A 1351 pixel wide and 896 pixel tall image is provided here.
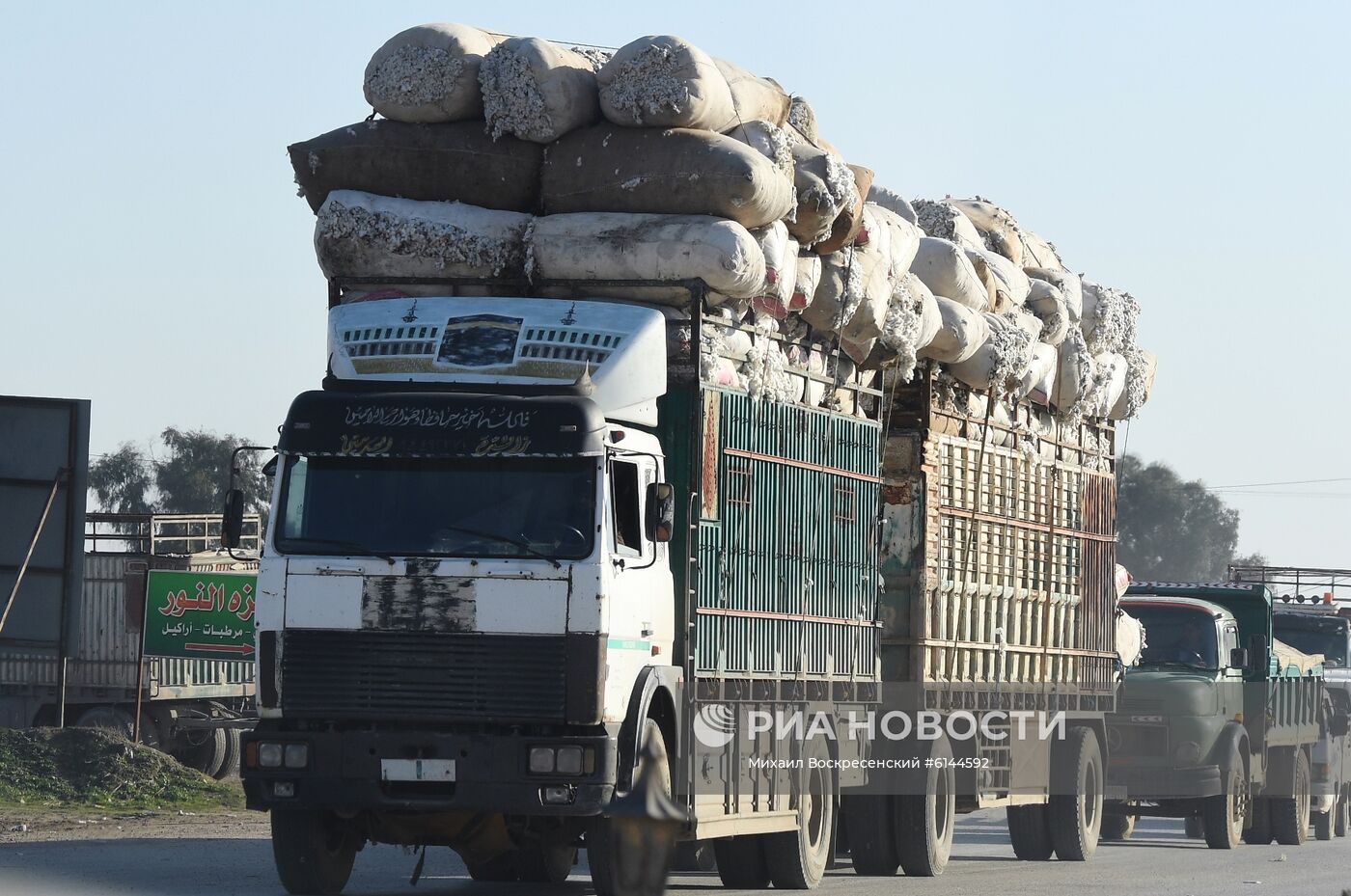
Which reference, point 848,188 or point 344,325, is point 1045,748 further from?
point 344,325

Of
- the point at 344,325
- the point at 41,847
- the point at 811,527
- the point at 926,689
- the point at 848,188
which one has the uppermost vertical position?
the point at 848,188

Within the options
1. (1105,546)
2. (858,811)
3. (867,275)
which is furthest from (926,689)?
(1105,546)

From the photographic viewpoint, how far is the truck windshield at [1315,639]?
99.6ft

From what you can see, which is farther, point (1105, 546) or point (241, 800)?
point (241, 800)

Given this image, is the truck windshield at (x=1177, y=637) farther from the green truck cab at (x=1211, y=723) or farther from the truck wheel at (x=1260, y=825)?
the truck wheel at (x=1260, y=825)

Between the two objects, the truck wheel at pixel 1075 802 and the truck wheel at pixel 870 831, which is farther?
the truck wheel at pixel 1075 802

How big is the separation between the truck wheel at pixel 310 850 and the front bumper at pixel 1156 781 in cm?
1060

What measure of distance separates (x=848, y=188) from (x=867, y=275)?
82 centimetres

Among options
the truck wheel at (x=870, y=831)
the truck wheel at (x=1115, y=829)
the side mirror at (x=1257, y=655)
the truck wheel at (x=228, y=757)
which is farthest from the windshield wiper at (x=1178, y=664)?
the truck wheel at (x=228, y=757)

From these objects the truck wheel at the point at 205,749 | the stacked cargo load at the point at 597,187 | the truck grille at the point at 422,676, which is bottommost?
the truck wheel at the point at 205,749

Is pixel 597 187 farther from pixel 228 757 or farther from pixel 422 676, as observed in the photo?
pixel 228 757

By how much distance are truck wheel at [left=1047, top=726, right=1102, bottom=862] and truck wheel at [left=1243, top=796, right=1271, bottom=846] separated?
5671 millimetres

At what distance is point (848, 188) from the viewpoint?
14.0 meters

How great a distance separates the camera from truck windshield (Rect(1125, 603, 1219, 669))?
2203 centimetres
